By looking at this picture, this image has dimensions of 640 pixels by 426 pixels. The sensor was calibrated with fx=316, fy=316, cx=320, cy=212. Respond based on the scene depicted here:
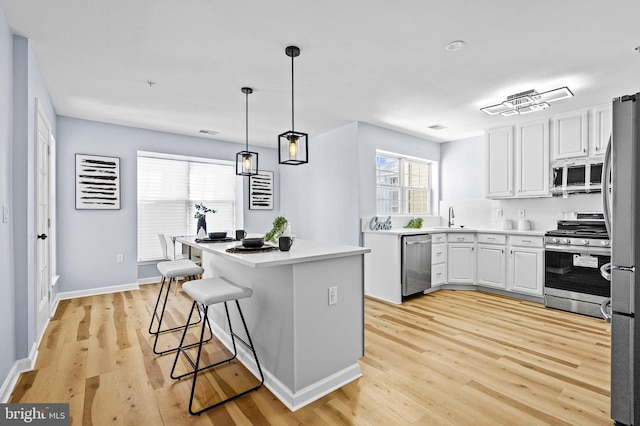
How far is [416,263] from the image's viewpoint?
4.26 metres

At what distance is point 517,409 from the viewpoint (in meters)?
1.90

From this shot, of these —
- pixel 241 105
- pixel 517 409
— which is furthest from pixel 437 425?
pixel 241 105

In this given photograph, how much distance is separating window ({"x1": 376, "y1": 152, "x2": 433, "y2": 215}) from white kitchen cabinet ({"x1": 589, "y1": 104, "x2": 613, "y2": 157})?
93.4 inches

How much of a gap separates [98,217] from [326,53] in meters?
4.06

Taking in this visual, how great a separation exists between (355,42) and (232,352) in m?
2.72

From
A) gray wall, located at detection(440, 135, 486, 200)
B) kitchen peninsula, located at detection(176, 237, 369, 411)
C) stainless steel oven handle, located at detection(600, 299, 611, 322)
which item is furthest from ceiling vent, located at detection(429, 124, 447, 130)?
stainless steel oven handle, located at detection(600, 299, 611, 322)

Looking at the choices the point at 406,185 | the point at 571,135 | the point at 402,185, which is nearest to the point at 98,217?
the point at 402,185

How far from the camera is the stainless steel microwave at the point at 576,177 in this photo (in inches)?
153

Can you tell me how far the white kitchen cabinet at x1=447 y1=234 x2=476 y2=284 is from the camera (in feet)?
15.4

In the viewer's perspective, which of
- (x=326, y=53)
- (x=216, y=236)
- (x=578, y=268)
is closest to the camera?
(x=326, y=53)

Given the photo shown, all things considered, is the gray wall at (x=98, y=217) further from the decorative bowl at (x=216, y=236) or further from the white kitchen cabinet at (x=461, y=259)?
the white kitchen cabinet at (x=461, y=259)

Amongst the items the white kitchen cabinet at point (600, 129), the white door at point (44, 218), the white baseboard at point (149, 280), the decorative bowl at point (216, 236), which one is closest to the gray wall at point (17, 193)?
the white door at point (44, 218)

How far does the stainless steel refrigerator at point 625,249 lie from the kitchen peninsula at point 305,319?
144cm

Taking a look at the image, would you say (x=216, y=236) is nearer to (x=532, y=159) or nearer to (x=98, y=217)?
(x=98, y=217)
